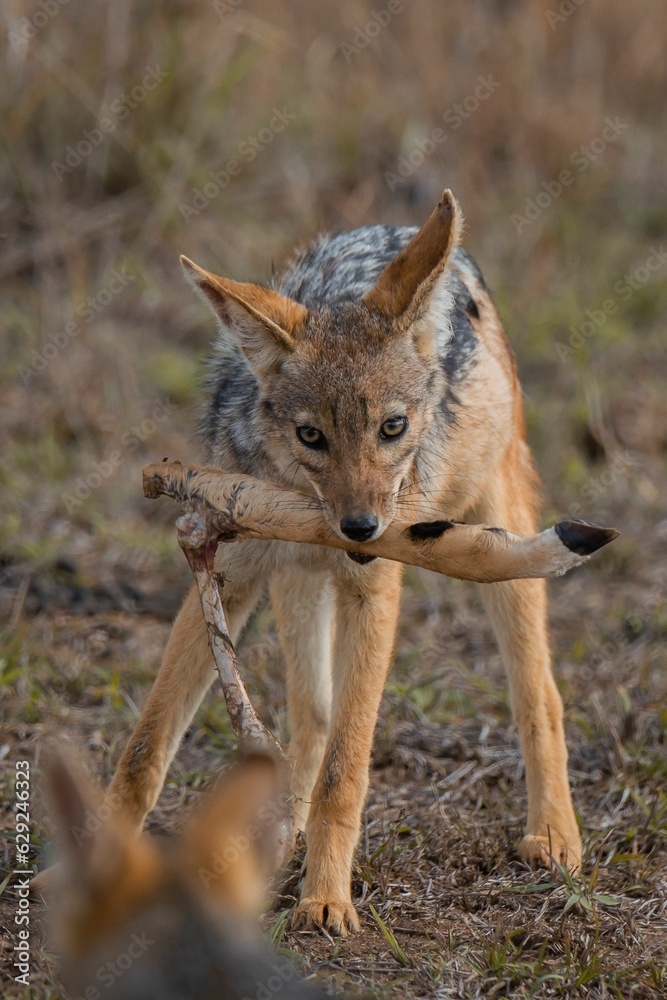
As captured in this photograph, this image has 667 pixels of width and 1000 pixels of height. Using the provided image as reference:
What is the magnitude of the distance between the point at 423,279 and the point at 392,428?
0.52 metres

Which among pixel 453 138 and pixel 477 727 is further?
pixel 453 138

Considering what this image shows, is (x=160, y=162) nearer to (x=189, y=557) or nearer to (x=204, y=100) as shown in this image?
(x=204, y=100)

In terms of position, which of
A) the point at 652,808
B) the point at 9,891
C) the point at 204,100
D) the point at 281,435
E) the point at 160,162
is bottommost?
the point at 9,891

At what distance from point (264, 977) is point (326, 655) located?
7.66ft

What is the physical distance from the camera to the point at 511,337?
361 inches

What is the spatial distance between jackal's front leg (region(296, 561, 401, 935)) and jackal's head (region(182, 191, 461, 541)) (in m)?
0.43

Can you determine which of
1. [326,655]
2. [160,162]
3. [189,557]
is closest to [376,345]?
[189,557]

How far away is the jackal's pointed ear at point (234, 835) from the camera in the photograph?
2643mm

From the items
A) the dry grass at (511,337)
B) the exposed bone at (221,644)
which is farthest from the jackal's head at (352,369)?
the dry grass at (511,337)

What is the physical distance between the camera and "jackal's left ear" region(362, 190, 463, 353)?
4043 millimetres

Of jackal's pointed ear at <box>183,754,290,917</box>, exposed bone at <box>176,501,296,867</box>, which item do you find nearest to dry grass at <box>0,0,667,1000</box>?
exposed bone at <box>176,501,296,867</box>

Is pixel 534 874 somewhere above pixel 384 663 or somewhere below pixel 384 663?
below

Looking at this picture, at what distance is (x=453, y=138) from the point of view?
11.4 metres

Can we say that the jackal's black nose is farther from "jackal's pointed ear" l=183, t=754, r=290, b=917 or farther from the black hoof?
"jackal's pointed ear" l=183, t=754, r=290, b=917
